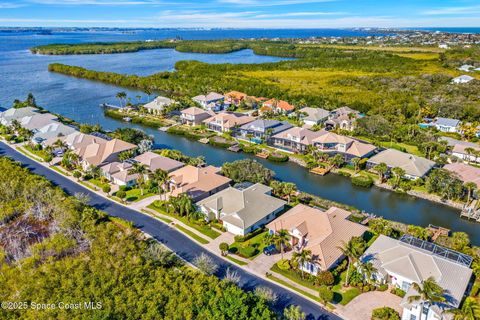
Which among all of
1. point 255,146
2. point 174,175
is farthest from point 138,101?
point 174,175

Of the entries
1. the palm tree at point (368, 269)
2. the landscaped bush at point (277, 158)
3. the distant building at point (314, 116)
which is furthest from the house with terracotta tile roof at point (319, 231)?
the distant building at point (314, 116)

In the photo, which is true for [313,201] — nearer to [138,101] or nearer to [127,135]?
[127,135]

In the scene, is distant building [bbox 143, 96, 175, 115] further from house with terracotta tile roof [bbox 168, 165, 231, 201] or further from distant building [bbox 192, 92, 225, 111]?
house with terracotta tile roof [bbox 168, 165, 231, 201]

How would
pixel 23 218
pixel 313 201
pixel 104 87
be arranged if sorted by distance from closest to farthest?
pixel 23 218, pixel 313 201, pixel 104 87

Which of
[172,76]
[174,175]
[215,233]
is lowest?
[215,233]

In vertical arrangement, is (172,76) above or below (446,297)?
above

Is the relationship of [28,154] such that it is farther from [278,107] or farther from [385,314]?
[385,314]

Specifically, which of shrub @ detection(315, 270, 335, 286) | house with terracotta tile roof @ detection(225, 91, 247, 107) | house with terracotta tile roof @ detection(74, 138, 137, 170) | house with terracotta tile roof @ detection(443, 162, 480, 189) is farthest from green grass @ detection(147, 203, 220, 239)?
house with terracotta tile roof @ detection(225, 91, 247, 107)
